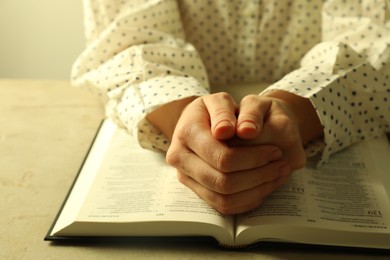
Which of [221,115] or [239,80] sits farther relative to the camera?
[239,80]

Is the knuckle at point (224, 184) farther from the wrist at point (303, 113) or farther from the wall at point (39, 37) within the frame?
the wall at point (39, 37)

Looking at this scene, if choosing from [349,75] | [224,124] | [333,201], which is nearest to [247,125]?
[224,124]

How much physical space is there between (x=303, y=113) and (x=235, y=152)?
18 cm

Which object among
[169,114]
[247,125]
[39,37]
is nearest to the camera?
[247,125]

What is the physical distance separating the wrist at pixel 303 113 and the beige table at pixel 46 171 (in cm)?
19

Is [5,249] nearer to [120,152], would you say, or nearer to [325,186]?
[120,152]

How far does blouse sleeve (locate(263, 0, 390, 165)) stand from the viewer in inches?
26.4

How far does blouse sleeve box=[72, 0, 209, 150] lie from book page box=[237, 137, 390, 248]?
0.18 m

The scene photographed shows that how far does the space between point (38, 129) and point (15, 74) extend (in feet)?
1.51

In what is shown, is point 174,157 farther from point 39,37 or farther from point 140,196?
point 39,37

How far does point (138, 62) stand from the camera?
74cm

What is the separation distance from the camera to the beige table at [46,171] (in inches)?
21.0

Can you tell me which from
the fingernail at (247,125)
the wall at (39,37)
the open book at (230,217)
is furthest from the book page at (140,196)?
the wall at (39,37)

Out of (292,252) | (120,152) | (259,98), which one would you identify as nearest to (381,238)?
(292,252)
